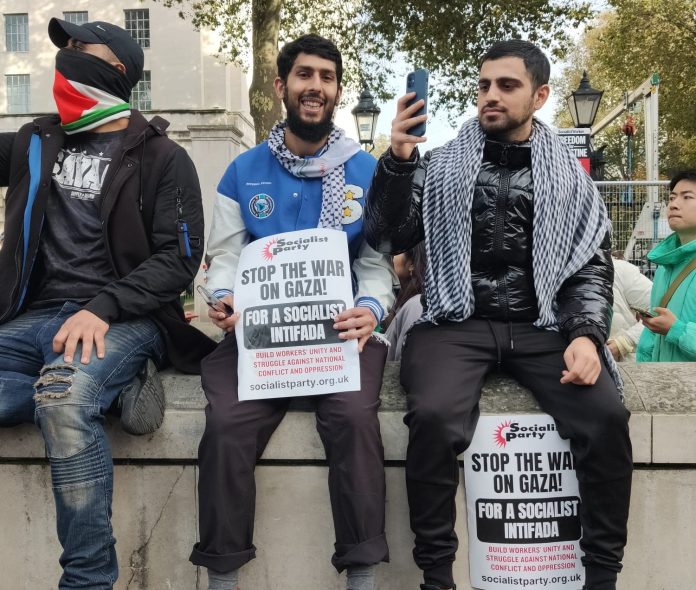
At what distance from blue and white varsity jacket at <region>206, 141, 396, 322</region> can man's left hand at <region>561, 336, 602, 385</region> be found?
0.86 metres

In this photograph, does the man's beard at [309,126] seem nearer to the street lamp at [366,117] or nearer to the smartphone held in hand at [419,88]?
the smartphone held in hand at [419,88]

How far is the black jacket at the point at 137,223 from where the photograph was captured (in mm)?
2928

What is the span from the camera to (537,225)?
2885mm

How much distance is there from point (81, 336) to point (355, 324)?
1.03m

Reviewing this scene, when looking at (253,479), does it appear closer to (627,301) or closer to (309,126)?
(309,126)

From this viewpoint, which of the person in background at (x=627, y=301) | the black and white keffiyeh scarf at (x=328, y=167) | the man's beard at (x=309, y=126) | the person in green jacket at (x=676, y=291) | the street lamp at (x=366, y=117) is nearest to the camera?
the black and white keffiyeh scarf at (x=328, y=167)

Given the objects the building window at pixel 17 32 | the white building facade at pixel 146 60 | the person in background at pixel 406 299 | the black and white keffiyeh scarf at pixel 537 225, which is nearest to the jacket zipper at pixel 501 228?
the black and white keffiyeh scarf at pixel 537 225

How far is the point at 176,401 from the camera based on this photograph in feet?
9.69

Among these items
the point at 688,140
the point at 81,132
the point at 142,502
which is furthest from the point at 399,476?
the point at 688,140

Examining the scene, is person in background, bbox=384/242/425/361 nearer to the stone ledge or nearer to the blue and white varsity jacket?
the blue and white varsity jacket

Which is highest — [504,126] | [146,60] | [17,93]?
[146,60]

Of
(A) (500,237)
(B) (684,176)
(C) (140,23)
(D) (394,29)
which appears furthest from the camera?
(C) (140,23)

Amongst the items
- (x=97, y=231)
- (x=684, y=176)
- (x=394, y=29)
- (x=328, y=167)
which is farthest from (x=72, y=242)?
(x=394, y=29)

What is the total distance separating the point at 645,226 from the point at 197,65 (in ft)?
88.8
